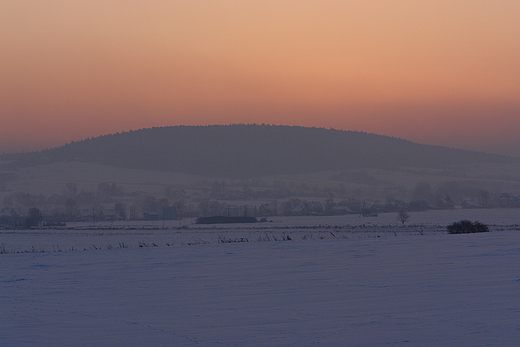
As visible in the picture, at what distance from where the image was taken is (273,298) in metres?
11.6

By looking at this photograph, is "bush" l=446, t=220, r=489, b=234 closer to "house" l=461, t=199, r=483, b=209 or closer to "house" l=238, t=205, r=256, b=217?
"house" l=238, t=205, r=256, b=217

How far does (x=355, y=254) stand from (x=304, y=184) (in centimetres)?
15060

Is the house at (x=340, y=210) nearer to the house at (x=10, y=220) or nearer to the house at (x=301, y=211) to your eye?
the house at (x=301, y=211)

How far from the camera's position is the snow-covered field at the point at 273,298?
8711mm

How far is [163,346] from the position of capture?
8328 mm

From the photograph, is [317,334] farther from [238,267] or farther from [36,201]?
[36,201]

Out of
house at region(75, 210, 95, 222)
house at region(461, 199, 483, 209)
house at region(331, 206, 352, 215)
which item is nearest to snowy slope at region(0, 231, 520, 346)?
house at region(75, 210, 95, 222)

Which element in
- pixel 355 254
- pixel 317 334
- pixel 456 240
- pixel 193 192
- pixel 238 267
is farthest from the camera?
pixel 193 192

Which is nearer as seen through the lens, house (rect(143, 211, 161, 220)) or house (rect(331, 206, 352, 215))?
house (rect(143, 211, 161, 220))

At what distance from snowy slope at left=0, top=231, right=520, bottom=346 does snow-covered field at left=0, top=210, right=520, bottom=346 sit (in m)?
0.03

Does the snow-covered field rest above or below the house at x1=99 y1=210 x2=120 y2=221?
below

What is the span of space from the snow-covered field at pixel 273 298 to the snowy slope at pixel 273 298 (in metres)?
0.03

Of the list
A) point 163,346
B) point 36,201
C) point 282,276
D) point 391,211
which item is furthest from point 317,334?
point 36,201

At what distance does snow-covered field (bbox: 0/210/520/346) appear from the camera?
871 centimetres
